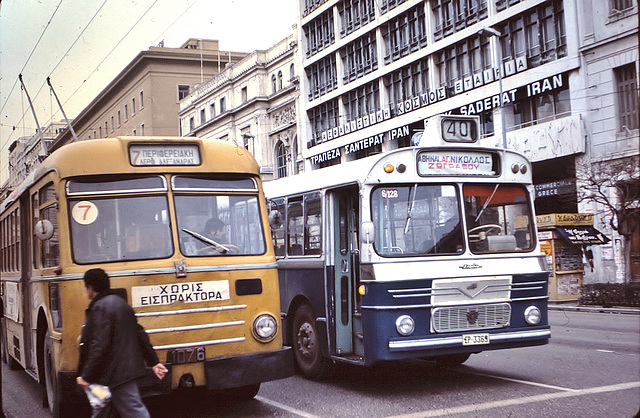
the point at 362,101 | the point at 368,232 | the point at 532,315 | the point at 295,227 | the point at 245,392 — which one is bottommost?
the point at 245,392

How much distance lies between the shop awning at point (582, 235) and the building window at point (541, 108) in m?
4.79

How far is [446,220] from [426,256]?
54 centimetres

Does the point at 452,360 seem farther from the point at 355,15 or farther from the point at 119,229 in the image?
the point at 355,15

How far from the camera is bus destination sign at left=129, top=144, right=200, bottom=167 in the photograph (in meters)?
8.14

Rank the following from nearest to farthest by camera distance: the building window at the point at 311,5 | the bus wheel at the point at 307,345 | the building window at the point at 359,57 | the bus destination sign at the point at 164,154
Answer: the bus destination sign at the point at 164,154
the bus wheel at the point at 307,345
the building window at the point at 311,5
the building window at the point at 359,57

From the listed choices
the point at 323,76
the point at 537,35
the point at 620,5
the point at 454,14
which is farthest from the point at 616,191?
the point at 323,76

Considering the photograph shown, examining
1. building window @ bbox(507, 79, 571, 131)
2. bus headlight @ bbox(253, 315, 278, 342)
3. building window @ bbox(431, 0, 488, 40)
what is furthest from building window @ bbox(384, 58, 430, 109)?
bus headlight @ bbox(253, 315, 278, 342)

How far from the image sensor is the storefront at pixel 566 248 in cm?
2584

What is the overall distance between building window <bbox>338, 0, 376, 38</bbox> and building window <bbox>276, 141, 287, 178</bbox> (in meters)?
10.2

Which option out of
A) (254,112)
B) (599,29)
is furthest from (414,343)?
(254,112)

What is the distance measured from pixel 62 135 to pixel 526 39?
19272mm

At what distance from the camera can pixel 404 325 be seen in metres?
8.88

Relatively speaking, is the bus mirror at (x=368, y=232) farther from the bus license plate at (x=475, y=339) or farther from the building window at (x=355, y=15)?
the building window at (x=355, y=15)

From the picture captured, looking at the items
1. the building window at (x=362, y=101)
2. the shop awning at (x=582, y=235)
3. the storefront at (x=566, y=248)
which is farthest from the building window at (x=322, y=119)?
the shop awning at (x=582, y=235)
